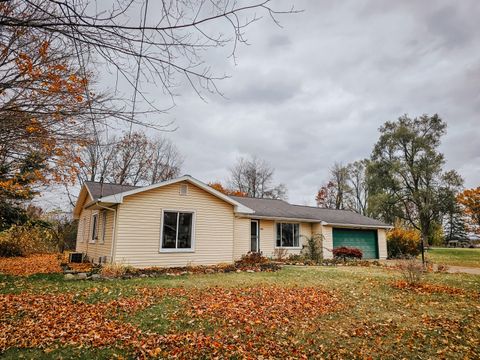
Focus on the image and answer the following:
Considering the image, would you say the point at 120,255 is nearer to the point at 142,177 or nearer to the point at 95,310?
the point at 95,310

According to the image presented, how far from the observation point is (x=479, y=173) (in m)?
33.4

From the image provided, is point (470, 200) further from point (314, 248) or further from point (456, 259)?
point (314, 248)

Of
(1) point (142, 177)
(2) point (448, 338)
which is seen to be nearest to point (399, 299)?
(2) point (448, 338)

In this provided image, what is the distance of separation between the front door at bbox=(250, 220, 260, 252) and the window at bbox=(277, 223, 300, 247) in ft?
5.31

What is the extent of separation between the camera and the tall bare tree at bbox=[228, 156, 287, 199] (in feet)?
128

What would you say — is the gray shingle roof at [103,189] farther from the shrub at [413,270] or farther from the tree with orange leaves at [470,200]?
the tree with orange leaves at [470,200]

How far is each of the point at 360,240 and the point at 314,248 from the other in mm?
4917

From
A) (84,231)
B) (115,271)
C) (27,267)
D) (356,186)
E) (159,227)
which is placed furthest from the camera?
(356,186)

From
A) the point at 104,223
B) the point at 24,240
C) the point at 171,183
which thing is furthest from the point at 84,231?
the point at 171,183

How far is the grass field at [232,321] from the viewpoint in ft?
13.4

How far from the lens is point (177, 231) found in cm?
1242

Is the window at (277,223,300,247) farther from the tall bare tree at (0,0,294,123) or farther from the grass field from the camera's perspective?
the tall bare tree at (0,0,294,123)

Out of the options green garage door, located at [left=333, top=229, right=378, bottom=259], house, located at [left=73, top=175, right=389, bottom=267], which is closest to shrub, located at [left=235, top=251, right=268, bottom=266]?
house, located at [left=73, top=175, right=389, bottom=267]

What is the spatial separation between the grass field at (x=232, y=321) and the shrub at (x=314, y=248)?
9.48 metres
